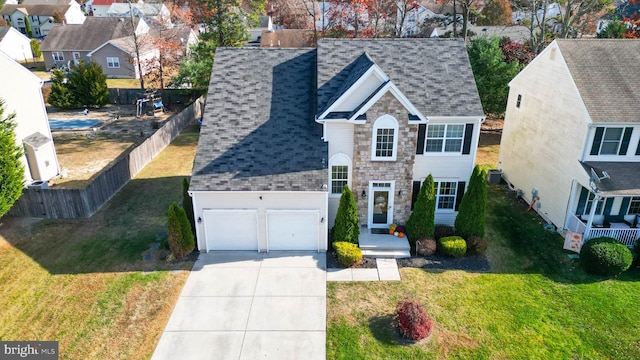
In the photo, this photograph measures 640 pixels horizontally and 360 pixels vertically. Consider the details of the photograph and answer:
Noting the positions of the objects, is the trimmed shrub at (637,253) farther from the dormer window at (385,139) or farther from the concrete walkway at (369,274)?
the dormer window at (385,139)

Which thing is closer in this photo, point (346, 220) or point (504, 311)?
point (504, 311)

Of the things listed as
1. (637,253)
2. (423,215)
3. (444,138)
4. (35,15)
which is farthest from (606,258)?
(35,15)

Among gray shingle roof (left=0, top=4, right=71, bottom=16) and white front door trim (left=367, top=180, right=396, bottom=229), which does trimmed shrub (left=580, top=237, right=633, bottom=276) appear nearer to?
white front door trim (left=367, top=180, right=396, bottom=229)

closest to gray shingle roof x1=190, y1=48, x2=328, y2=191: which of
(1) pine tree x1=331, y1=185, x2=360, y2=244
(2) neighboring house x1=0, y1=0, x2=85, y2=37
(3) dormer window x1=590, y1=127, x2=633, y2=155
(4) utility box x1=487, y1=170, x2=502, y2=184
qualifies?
(1) pine tree x1=331, y1=185, x2=360, y2=244

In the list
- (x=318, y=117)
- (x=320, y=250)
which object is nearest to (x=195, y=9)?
(x=318, y=117)

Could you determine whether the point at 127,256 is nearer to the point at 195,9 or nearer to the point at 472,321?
the point at 472,321

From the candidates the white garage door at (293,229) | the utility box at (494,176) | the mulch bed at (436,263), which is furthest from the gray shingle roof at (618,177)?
the white garage door at (293,229)

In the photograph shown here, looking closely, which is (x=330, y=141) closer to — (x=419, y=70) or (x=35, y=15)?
(x=419, y=70)
